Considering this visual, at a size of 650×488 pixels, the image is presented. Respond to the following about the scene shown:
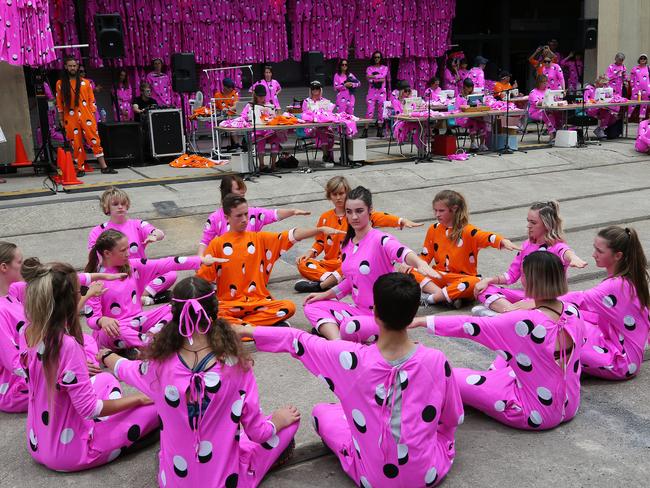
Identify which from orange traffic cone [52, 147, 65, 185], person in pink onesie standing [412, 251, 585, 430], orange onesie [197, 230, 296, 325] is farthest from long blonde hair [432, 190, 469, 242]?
orange traffic cone [52, 147, 65, 185]

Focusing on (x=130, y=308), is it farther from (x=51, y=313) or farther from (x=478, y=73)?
(x=478, y=73)

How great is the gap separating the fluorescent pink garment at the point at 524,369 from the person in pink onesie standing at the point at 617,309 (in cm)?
56

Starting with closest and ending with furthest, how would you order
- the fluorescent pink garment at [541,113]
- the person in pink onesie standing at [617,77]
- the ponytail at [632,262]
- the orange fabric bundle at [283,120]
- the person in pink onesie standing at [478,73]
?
the ponytail at [632,262], the orange fabric bundle at [283,120], the fluorescent pink garment at [541,113], the person in pink onesie standing at [617,77], the person in pink onesie standing at [478,73]

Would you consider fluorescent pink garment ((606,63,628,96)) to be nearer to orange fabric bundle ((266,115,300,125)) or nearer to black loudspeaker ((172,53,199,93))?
orange fabric bundle ((266,115,300,125))

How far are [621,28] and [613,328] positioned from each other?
60.0 feet

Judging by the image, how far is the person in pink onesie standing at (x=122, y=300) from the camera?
4.87 m

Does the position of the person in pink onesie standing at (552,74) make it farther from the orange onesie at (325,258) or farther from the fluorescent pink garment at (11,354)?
the fluorescent pink garment at (11,354)

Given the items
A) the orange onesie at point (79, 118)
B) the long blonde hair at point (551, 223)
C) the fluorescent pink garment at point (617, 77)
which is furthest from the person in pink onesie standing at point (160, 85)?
the long blonde hair at point (551, 223)

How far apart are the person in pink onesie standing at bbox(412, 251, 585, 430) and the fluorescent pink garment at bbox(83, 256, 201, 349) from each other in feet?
7.24

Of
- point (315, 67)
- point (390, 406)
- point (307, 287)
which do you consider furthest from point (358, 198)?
point (315, 67)

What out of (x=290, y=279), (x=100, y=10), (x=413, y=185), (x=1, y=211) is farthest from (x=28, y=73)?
(x=290, y=279)

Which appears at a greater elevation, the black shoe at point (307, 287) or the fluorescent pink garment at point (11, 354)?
the fluorescent pink garment at point (11, 354)

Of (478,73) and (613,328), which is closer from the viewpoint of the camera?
(613,328)

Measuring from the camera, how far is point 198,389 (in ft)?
9.92
